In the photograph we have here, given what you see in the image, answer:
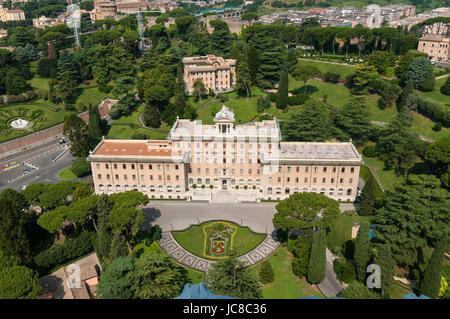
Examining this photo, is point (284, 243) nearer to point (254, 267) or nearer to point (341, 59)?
point (254, 267)

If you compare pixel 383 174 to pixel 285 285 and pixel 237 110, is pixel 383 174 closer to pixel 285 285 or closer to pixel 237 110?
pixel 285 285

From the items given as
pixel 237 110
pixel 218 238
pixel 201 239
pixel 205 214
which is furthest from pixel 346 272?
pixel 237 110

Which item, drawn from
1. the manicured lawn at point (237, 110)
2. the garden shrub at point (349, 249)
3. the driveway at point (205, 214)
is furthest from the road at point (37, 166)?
the garden shrub at point (349, 249)

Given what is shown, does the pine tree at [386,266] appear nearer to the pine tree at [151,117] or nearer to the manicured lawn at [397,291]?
the manicured lawn at [397,291]

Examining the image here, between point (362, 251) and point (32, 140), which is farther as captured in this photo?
point (32, 140)

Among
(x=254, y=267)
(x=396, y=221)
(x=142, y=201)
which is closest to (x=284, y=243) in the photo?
(x=254, y=267)
